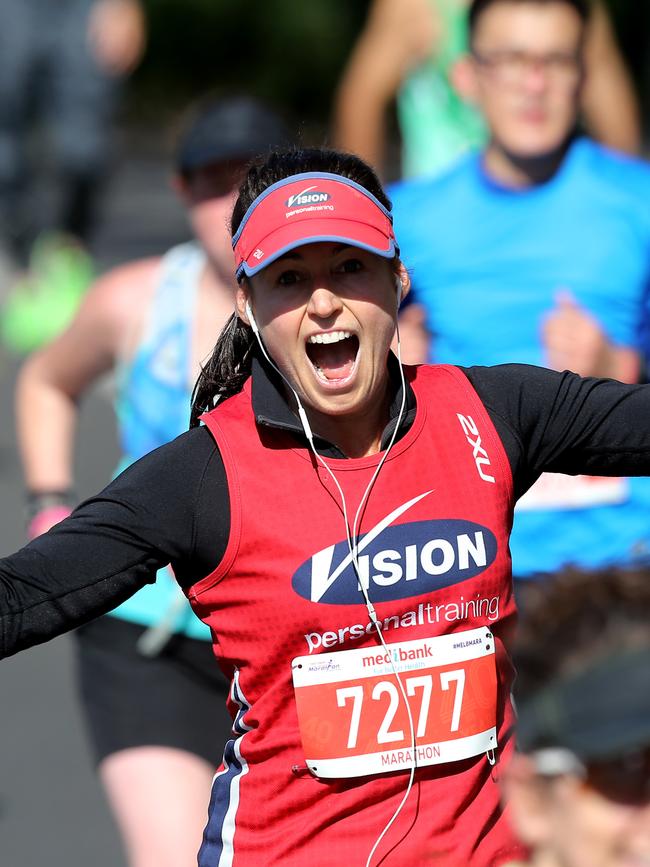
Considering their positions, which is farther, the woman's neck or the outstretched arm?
the outstretched arm

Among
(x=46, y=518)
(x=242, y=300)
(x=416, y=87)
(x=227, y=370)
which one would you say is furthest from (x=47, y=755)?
(x=242, y=300)

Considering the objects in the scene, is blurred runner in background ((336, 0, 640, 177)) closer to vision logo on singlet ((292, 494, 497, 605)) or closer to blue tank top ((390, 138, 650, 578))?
blue tank top ((390, 138, 650, 578))

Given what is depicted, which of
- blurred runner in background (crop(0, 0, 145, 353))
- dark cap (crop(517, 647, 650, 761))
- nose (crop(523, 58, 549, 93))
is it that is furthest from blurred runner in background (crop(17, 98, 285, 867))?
blurred runner in background (crop(0, 0, 145, 353))

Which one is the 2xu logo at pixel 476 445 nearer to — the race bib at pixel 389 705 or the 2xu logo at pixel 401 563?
the 2xu logo at pixel 401 563

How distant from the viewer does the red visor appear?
2.74 m

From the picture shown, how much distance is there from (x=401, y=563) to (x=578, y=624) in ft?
2.45

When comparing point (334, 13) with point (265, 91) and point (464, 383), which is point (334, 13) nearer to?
point (265, 91)

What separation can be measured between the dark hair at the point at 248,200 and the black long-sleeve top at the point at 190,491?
4.8 inches

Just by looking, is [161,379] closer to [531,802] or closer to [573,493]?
[573,493]

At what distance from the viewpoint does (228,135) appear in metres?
4.47

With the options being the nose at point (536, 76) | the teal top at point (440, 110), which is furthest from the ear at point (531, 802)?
the teal top at point (440, 110)

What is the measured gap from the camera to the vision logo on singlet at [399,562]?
2.67 metres

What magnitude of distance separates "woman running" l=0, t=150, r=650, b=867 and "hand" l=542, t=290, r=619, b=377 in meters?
1.53

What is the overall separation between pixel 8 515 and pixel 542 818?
6.25 metres
